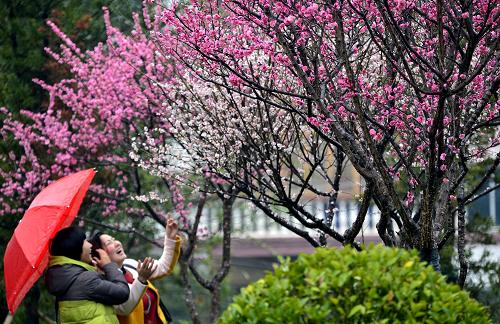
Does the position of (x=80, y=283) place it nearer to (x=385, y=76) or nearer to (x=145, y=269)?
(x=145, y=269)

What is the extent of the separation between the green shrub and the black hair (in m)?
2.29

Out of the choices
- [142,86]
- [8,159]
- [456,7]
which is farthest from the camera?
[8,159]

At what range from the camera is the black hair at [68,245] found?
7.36 m

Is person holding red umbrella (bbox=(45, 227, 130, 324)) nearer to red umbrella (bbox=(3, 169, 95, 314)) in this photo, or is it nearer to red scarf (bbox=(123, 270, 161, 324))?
red umbrella (bbox=(3, 169, 95, 314))

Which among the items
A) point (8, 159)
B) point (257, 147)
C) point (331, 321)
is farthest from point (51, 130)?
point (331, 321)

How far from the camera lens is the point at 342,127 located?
7414mm

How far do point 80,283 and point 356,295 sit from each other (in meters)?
2.63

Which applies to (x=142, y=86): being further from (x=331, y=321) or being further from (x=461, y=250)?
(x=331, y=321)

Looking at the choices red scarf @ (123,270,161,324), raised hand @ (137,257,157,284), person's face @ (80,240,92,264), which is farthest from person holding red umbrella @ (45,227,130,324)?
red scarf @ (123,270,161,324)

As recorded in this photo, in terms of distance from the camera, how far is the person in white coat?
742cm

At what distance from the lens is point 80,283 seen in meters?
7.23

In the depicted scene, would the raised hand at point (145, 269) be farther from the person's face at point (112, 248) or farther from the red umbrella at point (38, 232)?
the red umbrella at point (38, 232)

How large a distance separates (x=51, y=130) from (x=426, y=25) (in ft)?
19.7

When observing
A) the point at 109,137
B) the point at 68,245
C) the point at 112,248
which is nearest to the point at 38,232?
the point at 68,245
